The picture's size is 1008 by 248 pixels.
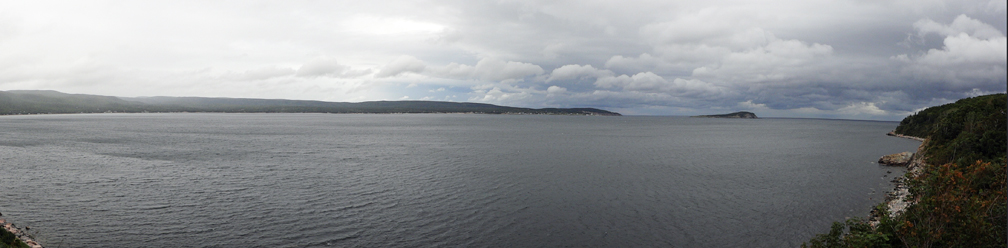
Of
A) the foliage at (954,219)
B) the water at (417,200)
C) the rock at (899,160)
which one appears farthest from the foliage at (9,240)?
the rock at (899,160)

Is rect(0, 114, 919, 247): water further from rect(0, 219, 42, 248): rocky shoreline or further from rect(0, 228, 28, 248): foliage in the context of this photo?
rect(0, 228, 28, 248): foliage

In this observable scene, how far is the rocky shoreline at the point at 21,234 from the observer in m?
23.9

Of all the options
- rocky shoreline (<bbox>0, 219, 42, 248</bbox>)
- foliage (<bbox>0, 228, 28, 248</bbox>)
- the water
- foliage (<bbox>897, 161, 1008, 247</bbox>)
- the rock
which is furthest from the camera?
the rock

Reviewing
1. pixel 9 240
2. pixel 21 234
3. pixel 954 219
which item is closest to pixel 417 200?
pixel 9 240

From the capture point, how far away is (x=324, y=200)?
3606 centimetres

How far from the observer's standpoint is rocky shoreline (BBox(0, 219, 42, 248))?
23891 millimetres

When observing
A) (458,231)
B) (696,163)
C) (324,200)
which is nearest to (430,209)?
(458,231)

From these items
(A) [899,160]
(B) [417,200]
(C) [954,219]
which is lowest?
(B) [417,200]

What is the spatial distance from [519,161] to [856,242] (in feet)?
157

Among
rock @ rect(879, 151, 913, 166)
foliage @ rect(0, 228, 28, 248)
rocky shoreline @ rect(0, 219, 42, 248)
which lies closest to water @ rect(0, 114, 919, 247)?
rocky shoreline @ rect(0, 219, 42, 248)

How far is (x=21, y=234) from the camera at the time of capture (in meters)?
25.6

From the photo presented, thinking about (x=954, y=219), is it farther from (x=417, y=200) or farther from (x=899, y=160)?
(x=899, y=160)

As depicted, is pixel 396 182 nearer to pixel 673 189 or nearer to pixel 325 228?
pixel 325 228

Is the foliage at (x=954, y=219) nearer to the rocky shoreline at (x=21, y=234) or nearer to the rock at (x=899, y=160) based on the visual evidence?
the rocky shoreline at (x=21, y=234)
